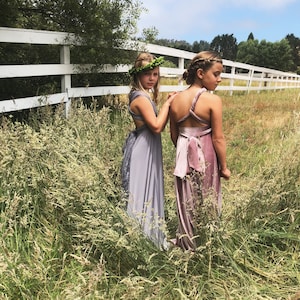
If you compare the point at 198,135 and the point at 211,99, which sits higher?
the point at 211,99

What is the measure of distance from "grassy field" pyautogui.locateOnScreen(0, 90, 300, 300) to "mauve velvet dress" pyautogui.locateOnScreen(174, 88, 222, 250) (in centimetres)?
19

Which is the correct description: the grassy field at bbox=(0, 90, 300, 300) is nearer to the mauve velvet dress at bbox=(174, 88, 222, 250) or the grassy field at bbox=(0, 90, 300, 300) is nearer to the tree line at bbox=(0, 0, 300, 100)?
the mauve velvet dress at bbox=(174, 88, 222, 250)

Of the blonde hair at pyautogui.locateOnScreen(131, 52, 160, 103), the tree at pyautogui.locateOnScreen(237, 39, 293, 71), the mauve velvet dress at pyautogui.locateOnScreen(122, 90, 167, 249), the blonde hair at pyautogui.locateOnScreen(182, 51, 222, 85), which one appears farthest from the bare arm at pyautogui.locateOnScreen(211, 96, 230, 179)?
the tree at pyautogui.locateOnScreen(237, 39, 293, 71)

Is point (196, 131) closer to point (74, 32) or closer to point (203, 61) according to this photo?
point (203, 61)

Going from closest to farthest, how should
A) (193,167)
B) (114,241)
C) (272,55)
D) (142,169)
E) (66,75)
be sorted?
(114,241), (193,167), (142,169), (66,75), (272,55)

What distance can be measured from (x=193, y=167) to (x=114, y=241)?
0.71m

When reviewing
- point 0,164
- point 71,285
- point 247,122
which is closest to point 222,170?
point 71,285

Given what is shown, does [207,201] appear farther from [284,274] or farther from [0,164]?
[0,164]

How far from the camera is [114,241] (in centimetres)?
234

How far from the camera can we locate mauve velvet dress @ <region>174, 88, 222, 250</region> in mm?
2576

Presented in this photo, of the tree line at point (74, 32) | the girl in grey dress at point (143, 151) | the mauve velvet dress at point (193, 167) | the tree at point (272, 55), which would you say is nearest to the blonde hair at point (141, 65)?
the girl in grey dress at point (143, 151)

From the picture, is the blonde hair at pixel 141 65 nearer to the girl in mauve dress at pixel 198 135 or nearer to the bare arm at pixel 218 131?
the girl in mauve dress at pixel 198 135

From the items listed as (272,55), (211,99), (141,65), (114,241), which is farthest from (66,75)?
(272,55)

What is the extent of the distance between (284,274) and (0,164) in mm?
2143
